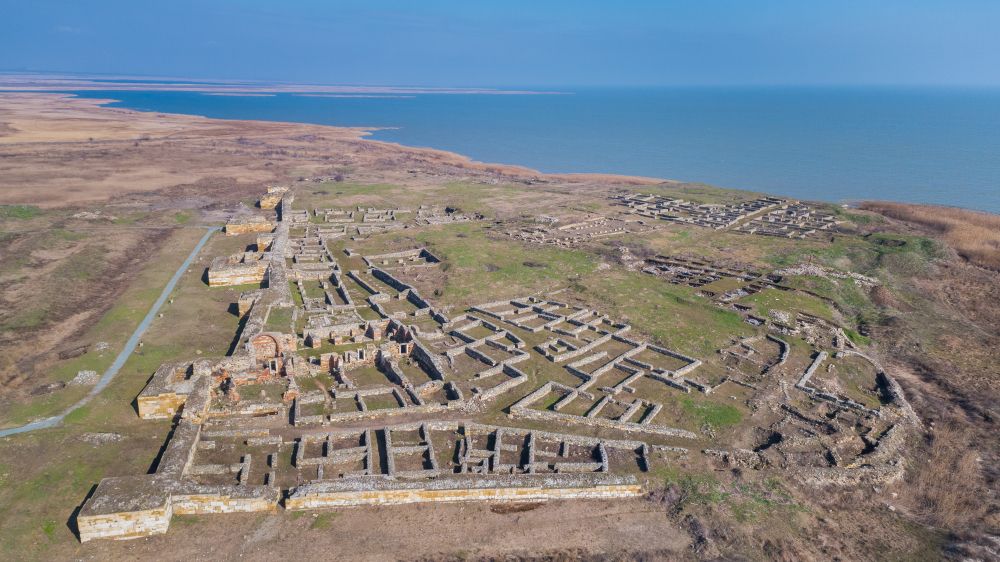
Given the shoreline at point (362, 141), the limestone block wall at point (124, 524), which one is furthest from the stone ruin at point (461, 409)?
the shoreline at point (362, 141)

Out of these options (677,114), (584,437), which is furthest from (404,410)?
(677,114)

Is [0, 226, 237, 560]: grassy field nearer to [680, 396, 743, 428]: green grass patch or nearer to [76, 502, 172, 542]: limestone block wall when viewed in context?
[76, 502, 172, 542]: limestone block wall

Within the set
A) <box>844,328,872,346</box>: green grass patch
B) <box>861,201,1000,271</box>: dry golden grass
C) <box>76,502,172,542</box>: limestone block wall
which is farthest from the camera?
<box>861,201,1000,271</box>: dry golden grass

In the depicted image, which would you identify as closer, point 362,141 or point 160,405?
point 160,405

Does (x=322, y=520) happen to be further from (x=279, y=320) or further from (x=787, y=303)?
(x=787, y=303)

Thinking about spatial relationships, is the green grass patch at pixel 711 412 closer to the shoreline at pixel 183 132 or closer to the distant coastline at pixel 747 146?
the shoreline at pixel 183 132

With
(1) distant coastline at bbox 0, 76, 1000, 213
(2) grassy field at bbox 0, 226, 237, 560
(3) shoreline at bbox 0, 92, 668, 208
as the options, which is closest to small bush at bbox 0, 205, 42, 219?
(2) grassy field at bbox 0, 226, 237, 560

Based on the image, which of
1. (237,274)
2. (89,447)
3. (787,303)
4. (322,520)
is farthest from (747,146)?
(89,447)

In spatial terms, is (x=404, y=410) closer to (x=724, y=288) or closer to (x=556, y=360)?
(x=556, y=360)

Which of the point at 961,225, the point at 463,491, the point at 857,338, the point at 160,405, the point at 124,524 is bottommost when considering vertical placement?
→ the point at 463,491

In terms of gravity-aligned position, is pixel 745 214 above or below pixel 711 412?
above
